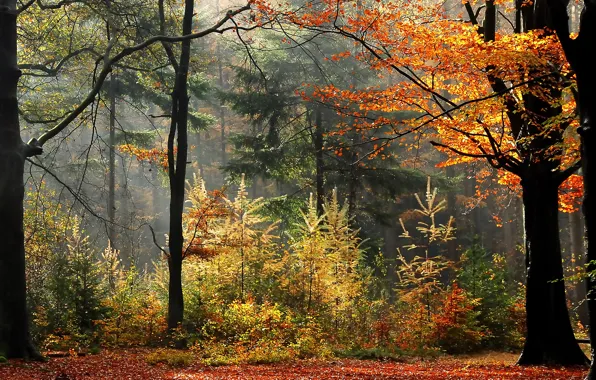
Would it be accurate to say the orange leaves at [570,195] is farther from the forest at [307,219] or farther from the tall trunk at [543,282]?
the tall trunk at [543,282]

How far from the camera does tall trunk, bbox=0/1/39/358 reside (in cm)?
730

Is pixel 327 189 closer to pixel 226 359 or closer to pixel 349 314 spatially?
pixel 349 314

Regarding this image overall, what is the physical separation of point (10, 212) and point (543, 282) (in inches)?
330

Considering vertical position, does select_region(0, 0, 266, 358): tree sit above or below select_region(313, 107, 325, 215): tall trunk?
below

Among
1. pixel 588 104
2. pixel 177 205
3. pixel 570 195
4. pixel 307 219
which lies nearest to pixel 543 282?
pixel 570 195

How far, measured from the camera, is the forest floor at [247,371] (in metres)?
6.71

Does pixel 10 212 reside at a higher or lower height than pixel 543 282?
higher

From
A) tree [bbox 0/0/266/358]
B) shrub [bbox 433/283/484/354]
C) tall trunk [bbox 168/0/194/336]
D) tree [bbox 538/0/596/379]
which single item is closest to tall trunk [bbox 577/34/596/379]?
tree [bbox 538/0/596/379]

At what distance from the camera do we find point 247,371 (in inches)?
314

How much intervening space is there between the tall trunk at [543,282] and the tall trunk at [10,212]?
778 centimetres

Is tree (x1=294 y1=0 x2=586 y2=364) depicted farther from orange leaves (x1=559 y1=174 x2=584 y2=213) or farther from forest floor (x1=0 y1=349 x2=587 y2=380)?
orange leaves (x1=559 y1=174 x2=584 y2=213)

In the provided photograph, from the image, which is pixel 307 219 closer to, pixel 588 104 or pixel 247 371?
pixel 247 371

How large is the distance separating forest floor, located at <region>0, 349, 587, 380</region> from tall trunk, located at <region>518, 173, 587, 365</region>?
0.54 meters

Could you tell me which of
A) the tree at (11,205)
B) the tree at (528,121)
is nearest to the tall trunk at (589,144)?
the tree at (528,121)
